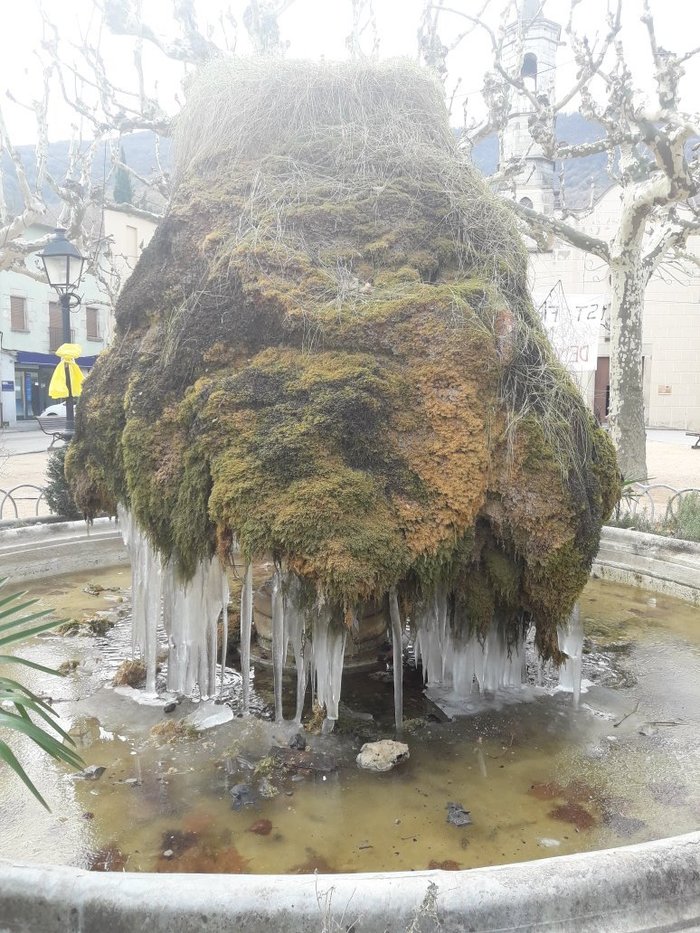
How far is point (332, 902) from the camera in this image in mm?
2041

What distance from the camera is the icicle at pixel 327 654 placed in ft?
12.5

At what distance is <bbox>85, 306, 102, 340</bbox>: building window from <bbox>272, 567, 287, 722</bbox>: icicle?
4156 cm

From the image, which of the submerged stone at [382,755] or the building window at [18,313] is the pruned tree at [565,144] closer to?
the submerged stone at [382,755]

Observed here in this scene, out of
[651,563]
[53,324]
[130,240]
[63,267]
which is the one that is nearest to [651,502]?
[651,563]

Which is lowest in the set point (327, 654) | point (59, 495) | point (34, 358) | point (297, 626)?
point (327, 654)

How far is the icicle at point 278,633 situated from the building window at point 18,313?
1454 inches

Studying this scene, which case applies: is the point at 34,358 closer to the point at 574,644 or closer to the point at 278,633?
the point at 278,633

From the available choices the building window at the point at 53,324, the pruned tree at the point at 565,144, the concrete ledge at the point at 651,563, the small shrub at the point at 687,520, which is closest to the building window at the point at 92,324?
the building window at the point at 53,324

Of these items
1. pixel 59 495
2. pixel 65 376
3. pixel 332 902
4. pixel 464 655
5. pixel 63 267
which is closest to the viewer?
pixel 332 902

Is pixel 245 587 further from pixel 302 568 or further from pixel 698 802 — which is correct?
pixel 698 802

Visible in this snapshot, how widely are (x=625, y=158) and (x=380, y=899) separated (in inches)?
507

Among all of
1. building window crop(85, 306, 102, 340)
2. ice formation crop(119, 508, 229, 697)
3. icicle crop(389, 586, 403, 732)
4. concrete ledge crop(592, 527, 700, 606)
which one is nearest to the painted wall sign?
concrete ledge crop(592, 527, 700, 606)

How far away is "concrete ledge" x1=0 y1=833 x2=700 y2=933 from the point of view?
2025 mm

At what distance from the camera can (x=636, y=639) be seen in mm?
5945
